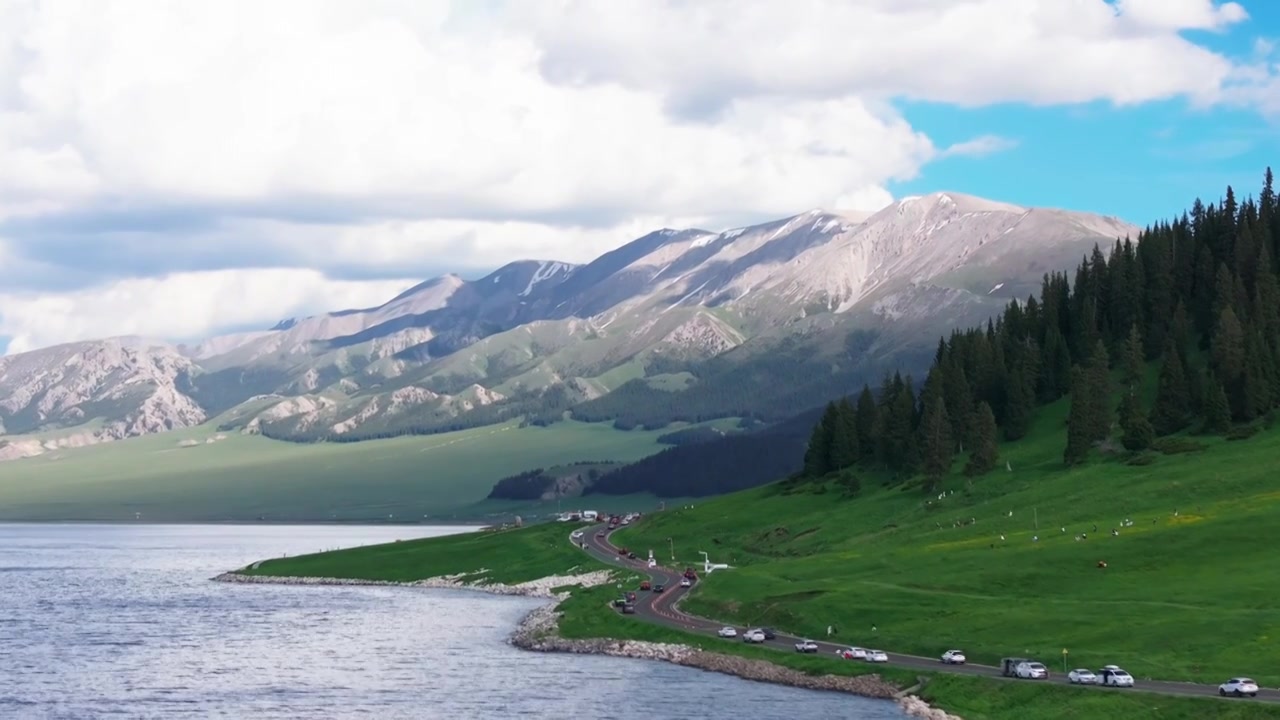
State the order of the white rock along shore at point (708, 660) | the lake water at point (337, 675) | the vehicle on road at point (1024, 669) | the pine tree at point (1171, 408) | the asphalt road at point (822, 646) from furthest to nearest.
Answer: the pine tree at point (1171, 408) < the white rock along shore at point (708, 660) < the lake water at point (337, 675) < the vehicle on road at point (1024, 669) < the asphalt road at point (822, 646)

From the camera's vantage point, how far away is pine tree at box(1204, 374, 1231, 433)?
19100cm

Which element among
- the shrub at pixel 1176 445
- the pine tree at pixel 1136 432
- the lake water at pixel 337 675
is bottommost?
the lake water at pixel 337 675

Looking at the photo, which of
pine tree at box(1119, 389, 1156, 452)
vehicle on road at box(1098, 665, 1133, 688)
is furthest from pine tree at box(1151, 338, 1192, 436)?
vehicle on road at box(1098, 665, 1133, 688)

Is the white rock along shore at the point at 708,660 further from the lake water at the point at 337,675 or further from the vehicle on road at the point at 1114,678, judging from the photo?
the vehicle on road at the point at 1114,678

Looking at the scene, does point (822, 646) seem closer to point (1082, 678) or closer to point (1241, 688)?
point (1082, 678)

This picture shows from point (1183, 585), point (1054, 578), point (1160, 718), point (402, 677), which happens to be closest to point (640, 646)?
point (402, 677)

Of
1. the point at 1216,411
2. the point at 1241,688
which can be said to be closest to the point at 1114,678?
the point at 1241,688

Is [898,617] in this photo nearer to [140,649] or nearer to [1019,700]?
[1019,700]

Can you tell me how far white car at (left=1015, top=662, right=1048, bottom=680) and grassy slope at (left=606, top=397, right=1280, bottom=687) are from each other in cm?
318

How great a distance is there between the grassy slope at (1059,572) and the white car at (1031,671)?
125 inches

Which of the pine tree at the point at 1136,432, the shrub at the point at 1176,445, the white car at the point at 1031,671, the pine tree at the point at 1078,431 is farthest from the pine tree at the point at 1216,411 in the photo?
the white car at the point at 1031,671

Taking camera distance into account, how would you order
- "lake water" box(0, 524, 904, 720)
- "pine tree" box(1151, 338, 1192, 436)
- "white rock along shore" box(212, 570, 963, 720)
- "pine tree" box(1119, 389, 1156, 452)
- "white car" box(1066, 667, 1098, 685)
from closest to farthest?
"white car" box(1066, 667, 1098, 685) < "lake water" box(0, 524, 904, 720) < "white rock along shore" box(212, 570, 963, 720) < "pine tree" box(1119, 389, 1156, 452) < "pine tree" box(1151, 338, 1192, 436)

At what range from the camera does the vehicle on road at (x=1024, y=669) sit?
10231cm

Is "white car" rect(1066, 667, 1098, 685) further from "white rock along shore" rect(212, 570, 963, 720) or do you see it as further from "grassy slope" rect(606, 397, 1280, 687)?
"white rock along shore" rect(212, 570, 963, 720)
